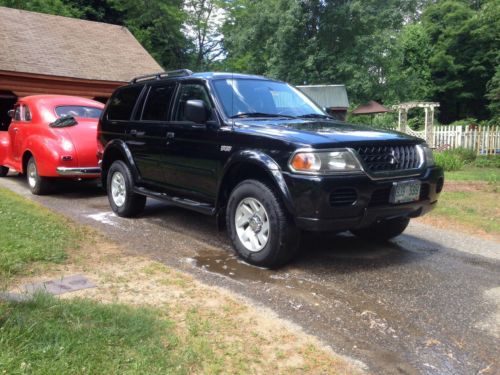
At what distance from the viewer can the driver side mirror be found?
5.07 meters

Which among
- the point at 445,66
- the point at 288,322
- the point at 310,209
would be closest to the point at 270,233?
the point at 310,209

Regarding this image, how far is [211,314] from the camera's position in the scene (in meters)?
3.58

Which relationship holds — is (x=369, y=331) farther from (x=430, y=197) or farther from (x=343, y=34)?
(x=343, y=34)

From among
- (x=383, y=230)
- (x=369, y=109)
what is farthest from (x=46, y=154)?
(x=369, y=109)

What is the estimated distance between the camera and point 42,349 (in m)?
2.72

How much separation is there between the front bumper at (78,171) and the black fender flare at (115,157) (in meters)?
0.96

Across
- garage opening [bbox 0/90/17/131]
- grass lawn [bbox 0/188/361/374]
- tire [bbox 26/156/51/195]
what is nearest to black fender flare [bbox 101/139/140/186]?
tire [bbox 26/156/51/195]

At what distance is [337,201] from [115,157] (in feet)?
13.7

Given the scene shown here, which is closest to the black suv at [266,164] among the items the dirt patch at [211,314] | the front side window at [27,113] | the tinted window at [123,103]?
the tinted window at [123,103]

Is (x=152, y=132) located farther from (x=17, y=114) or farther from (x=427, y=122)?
(x=427, y=122)

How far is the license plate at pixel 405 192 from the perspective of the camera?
4422mm

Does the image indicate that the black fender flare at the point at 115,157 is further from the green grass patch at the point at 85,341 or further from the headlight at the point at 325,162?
the green grass patch at the point at 85,341

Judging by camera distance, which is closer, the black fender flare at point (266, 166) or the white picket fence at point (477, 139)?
the black fender flare at point (266, 166)

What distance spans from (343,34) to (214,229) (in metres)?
26.8
